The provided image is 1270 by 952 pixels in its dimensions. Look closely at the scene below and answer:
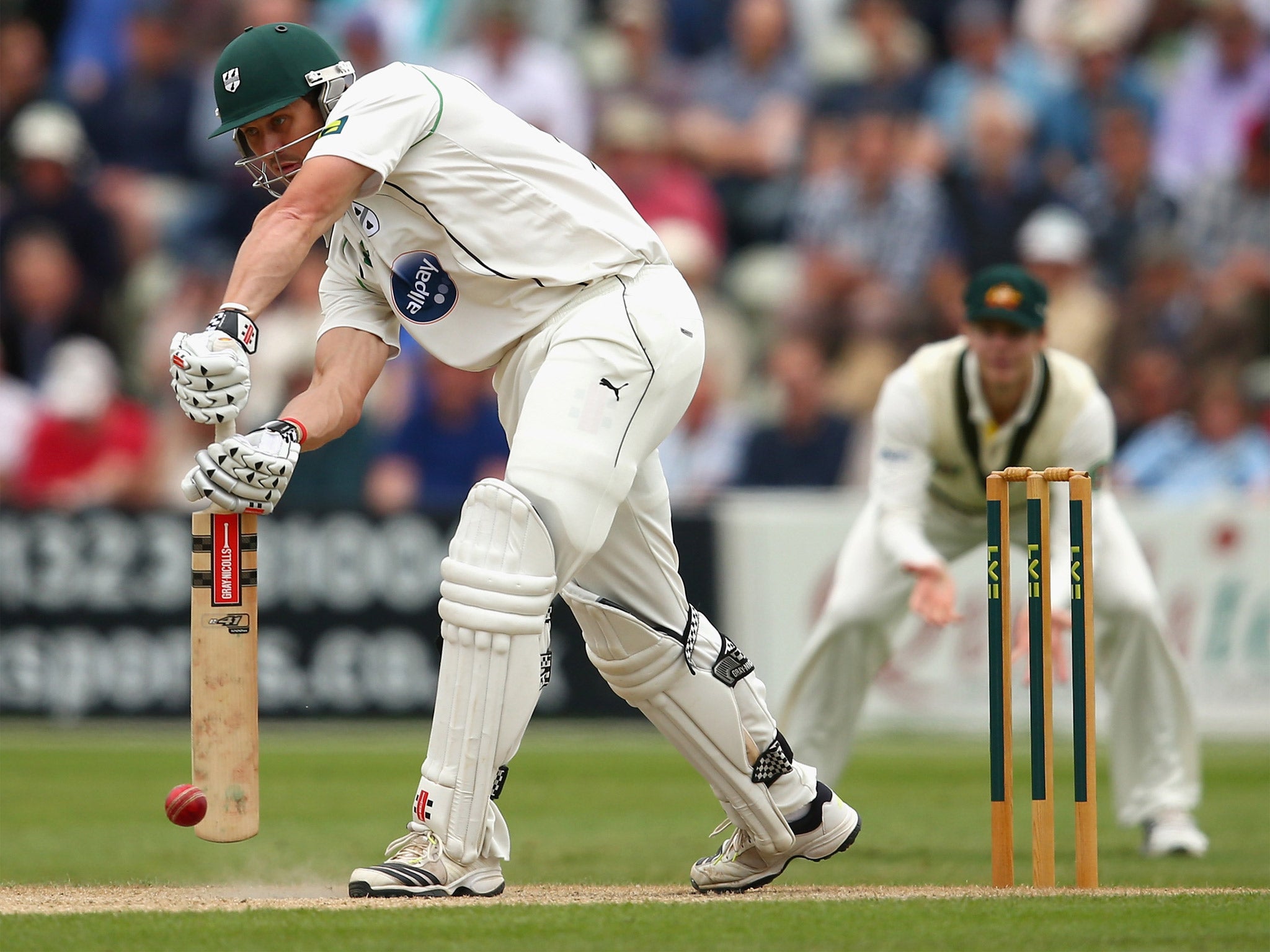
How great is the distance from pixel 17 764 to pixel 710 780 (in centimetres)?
502

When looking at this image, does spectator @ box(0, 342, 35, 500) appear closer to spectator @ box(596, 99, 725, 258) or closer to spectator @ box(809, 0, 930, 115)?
spectator @ box(596, 99, 725, 258)

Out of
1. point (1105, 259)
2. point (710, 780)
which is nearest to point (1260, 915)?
point (710, 780)

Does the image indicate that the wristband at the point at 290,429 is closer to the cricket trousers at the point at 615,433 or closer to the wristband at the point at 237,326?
the wristband at the point at 237,326

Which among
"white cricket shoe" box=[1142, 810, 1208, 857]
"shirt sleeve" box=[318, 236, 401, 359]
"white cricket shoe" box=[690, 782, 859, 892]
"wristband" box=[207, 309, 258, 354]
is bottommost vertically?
"white cricket shoe" box=[1142, 810, 1208, 857]

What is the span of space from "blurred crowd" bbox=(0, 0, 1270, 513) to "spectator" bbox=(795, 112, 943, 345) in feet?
0.06

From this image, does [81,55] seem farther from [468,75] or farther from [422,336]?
[422,336]

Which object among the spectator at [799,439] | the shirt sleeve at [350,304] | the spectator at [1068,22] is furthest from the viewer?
the spectator at [1068,22]

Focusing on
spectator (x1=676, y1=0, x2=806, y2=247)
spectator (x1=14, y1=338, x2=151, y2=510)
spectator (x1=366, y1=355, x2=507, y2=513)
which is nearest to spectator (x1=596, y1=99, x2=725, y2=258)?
spectator (x1=676, y1=0, x2=806, y2=247)

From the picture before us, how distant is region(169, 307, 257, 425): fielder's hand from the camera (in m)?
3.79

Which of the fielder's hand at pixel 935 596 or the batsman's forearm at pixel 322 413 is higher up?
the batsman's forearm at pixel 322 413

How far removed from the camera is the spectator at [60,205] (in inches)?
458

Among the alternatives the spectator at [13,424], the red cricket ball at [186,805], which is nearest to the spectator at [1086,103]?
the spectator at [13,424]

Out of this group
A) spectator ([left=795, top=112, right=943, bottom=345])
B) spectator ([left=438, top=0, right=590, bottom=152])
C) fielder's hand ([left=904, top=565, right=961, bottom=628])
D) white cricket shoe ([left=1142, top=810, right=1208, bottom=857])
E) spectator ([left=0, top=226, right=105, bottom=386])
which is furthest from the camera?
spectator ([left=438, top=0, right=590, bottom=152])

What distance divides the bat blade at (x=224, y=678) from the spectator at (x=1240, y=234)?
7.77m
